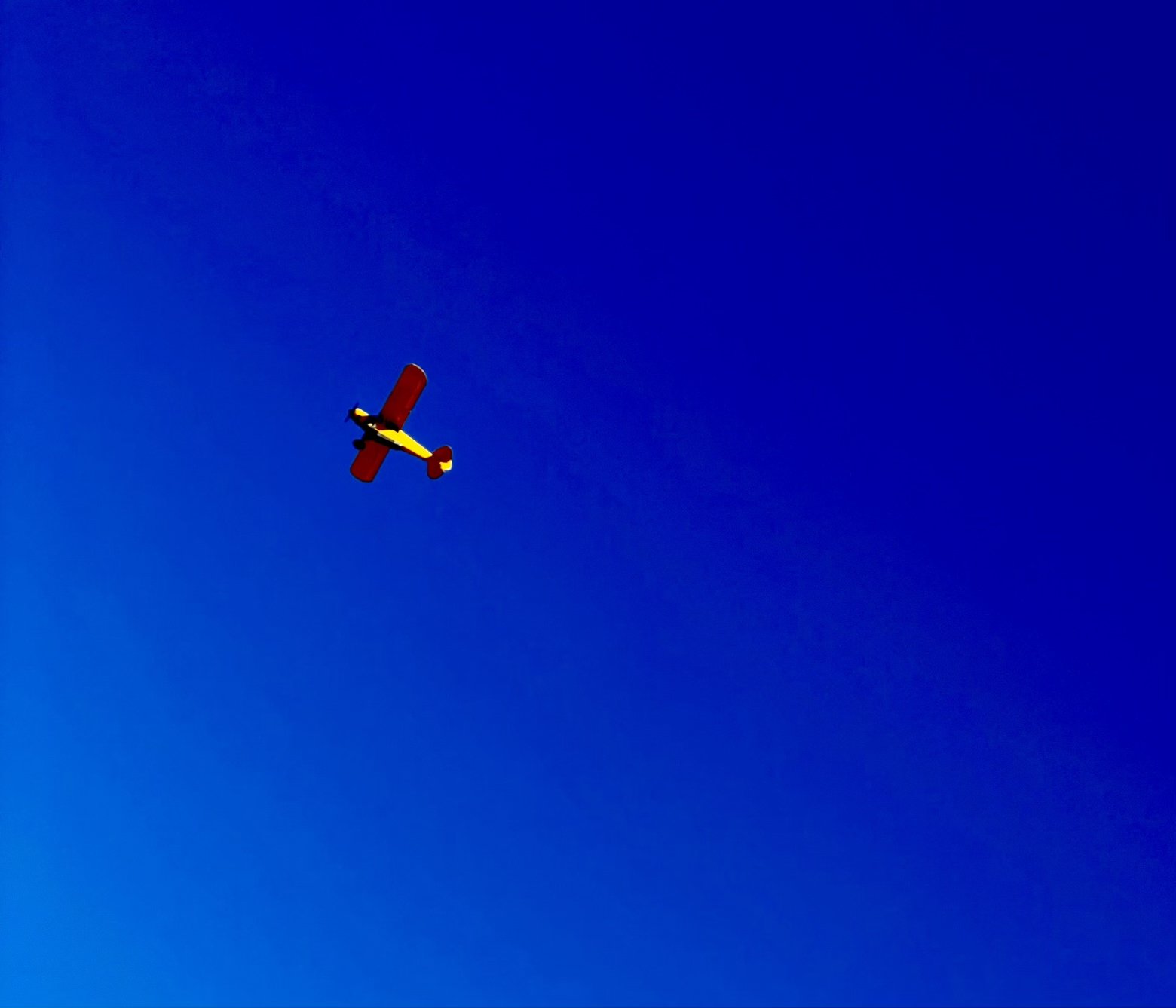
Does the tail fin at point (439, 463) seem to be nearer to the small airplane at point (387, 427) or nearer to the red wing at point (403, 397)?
the small airplane at point (387, 427)

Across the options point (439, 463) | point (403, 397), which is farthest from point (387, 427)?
point (439, 463)

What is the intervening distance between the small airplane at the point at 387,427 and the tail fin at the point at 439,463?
3295 mm

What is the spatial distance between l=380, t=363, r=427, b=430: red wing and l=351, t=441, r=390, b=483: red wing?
55.9 inches

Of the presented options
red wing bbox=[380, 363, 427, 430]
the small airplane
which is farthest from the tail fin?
red wing bbox=[380, 363, 427, 430]

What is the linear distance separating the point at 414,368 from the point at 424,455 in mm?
5532

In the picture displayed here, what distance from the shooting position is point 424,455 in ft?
118

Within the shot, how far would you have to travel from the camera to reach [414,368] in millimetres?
31453

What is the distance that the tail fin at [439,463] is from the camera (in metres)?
38.8

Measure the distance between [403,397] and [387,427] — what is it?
160 centimetres

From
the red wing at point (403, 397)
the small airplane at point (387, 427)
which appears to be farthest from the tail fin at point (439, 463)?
the red wing at point (403, 397)

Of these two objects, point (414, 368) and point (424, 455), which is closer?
point (414, 368)

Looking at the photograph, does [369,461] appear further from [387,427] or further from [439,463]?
[439,463]

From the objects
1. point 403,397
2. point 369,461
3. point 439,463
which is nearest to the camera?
point 403,397

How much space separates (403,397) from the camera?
32062mm
